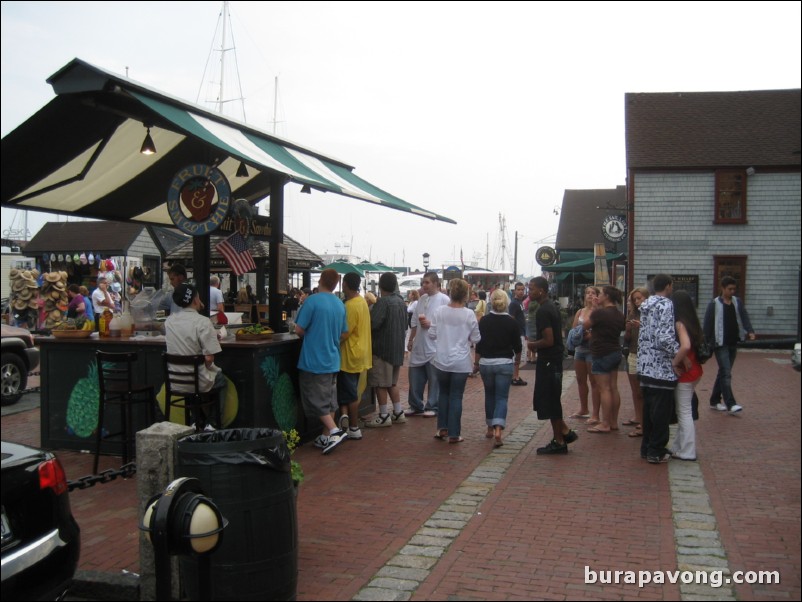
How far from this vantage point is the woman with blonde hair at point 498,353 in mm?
8406

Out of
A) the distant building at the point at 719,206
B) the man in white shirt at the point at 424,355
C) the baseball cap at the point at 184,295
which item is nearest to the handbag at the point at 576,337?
the man in white shirt at the point at 424,355

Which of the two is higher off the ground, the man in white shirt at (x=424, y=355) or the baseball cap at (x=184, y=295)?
the baseball cap at (x=184, y=295)

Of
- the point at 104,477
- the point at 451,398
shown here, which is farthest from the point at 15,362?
the point at 451,398

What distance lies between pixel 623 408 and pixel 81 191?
8210mm

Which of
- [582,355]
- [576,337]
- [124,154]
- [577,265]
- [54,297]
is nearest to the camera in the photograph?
[124,154]

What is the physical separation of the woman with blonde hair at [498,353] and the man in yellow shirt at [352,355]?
136 cm

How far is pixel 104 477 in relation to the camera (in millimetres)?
7031

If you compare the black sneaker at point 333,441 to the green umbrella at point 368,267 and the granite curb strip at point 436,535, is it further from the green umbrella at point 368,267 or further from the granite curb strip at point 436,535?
the green umbrella at point 368,267

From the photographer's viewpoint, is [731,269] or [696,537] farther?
[731,269]

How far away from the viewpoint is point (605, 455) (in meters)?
8.13

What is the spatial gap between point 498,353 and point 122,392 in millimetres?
3942

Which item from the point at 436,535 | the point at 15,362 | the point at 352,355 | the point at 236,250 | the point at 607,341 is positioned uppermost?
the point at 236,250

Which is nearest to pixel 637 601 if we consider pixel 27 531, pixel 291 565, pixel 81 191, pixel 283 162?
pixel 291 565

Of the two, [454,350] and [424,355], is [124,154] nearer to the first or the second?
[424,355]
